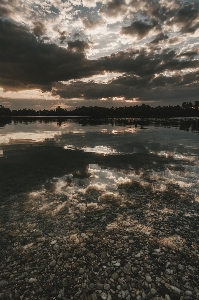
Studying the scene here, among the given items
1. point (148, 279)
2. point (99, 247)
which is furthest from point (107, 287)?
point (99, 247)

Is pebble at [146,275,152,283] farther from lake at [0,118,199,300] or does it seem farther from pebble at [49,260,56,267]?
pebble at [49,260,56,267]

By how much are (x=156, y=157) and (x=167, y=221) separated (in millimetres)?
13916

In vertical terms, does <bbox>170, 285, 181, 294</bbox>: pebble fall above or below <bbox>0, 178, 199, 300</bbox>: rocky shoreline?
below

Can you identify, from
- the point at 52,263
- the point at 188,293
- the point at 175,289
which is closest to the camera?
the point at 188,293

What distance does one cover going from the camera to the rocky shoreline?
18.8ft

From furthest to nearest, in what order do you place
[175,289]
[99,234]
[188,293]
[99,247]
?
1. [99,234]
2. [99,247]
3. [175,289]
4. [188,293]

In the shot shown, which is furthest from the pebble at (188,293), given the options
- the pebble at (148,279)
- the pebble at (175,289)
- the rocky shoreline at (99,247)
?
the pebble at (148,279)

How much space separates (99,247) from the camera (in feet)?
24.5

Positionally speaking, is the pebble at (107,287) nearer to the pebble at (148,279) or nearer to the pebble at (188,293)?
the pebble at (148,279)

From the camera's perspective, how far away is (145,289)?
5695mm

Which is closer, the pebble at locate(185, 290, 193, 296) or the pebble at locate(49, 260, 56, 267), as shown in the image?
the pebble at locate(185, 290, 193, 296)

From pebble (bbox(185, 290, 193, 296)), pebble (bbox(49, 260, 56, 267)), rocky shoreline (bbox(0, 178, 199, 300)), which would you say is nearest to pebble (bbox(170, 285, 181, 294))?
rocky shoreline (bbox(0, 178, 199, 300))

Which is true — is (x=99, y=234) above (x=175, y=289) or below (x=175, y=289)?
above

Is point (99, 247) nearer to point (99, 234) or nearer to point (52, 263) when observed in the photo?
point (99, 234)
